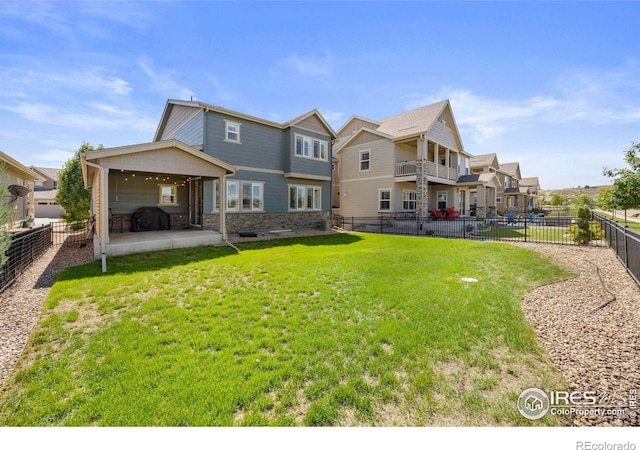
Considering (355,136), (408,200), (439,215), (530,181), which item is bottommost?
(439,215)

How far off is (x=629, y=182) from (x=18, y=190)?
31.9m

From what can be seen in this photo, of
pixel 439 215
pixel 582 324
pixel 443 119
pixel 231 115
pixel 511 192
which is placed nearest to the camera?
pixel 582 324

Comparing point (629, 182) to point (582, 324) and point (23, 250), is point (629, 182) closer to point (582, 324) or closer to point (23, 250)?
point (582, 324)

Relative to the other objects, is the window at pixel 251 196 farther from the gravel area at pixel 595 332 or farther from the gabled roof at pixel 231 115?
the gravel area at pixel 595 332

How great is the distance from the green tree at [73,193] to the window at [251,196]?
1146 cm

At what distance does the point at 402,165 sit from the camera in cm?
2055

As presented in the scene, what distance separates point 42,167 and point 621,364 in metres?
71.3

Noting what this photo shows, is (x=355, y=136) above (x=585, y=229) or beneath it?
above

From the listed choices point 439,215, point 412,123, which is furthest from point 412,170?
point 412,123

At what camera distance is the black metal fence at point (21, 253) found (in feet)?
21.9

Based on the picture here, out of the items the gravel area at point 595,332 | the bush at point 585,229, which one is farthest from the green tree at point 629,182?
the gravel area at point 595,332
